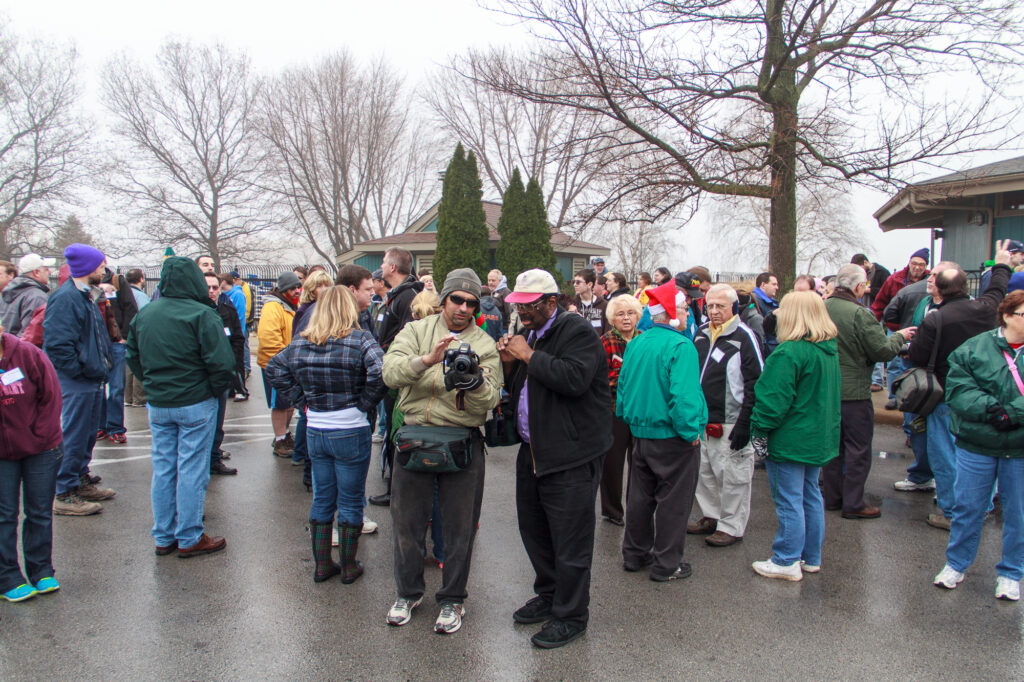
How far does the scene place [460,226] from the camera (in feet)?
82.9

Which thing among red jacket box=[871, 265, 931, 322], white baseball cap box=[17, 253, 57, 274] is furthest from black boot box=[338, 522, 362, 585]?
red jacket box=[871, 265, 931, 322]

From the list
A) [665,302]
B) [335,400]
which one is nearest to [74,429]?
[335,400]

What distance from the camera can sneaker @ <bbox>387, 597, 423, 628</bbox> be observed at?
3604 mm

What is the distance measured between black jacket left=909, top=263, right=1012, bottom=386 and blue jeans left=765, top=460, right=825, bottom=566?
1966 millimetres

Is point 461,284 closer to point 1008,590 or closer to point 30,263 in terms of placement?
point 1008,590

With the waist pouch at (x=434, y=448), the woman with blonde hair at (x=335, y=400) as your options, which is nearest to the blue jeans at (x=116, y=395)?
the woman with blonde hair at (x=335, y=400)

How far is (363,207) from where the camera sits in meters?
40.4

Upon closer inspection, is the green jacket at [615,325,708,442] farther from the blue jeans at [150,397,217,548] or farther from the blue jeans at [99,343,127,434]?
the blue jeans at [99,343,127,434]

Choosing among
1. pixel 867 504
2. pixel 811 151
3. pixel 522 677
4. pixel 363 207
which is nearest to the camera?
pixel 522 677

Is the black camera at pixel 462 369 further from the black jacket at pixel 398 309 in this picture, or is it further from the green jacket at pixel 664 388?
the black jacket at pixel 398 309

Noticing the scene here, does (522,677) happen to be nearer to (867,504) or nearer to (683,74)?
(867,504)

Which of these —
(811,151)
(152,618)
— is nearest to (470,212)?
(811,151)

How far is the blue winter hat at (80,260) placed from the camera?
520 cm

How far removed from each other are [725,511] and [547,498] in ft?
6.68
